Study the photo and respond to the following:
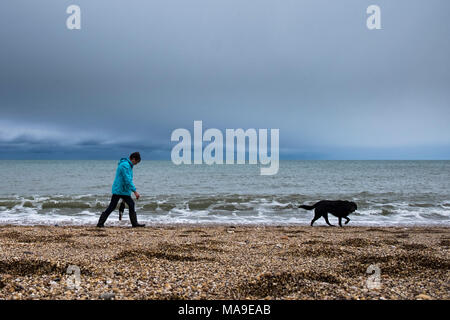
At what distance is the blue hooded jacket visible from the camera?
9437 mm

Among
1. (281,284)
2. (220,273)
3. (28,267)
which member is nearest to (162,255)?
(220,273)

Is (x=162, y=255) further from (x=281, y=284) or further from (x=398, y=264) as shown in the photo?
(x=398, y=264)

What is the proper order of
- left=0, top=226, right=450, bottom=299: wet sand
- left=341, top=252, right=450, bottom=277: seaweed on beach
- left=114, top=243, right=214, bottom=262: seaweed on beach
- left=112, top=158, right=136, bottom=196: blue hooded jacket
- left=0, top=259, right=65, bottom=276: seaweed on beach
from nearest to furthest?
left=0, top=226, right=450, bottom=299: wet sand < left=0, top=259, right=65, bottom=276: seaweed on beach < left=341, top=252, right=450, bottom=277: seaweed on beach < left=114, top=243, right=214, bottom=262: seaweed on beach < left=112, top=158, right=136, bottom=196: blue hooded jacket

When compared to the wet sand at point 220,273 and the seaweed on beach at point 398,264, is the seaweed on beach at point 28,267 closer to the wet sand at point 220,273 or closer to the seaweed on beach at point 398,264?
the wet sand at point 220,273

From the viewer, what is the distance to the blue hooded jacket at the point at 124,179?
9437 millimetres

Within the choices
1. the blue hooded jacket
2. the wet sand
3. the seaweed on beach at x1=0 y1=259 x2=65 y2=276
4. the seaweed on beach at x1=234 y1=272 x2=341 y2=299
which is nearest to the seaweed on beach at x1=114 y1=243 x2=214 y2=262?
the wet sand

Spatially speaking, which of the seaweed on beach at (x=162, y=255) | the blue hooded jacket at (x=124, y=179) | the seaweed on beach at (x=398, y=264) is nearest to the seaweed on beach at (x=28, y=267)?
the seaweed on beach at (x=162, y=255)

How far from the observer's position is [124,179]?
9508 millimetres

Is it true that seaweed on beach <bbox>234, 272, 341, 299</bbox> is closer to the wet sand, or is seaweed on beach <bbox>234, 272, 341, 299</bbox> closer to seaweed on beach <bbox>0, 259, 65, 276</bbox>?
the wet sand

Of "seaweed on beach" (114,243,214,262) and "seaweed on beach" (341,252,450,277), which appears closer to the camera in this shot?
"seaweed on beach" (341,252,450,277)

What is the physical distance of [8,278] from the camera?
3.78 metres
